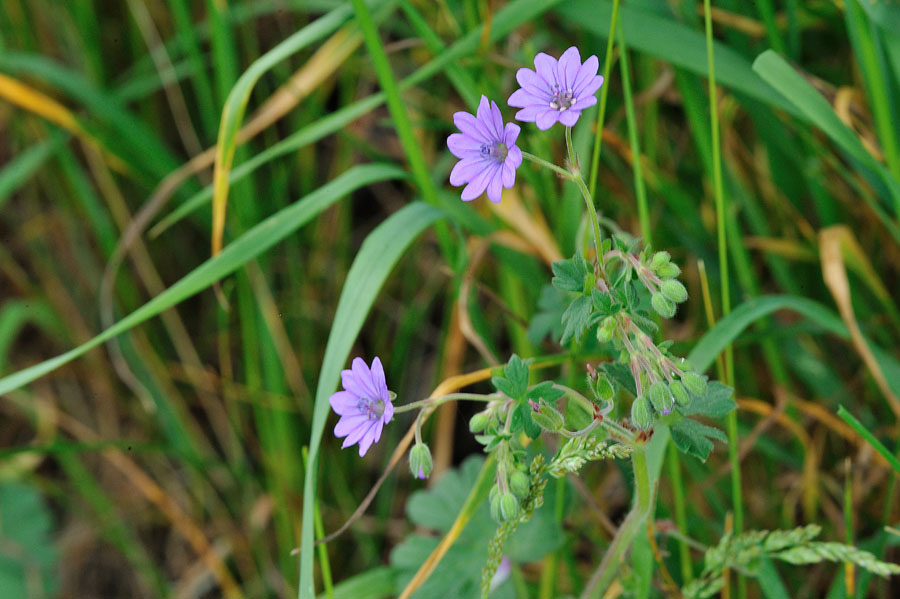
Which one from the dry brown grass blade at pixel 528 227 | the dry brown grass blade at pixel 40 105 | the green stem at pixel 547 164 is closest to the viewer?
the green stem at pixel 547 164

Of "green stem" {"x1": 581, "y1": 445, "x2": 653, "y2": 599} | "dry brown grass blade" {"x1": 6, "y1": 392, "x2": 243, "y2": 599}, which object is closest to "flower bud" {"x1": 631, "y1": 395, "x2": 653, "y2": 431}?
"green stem" {"x1": 581, "y1": 445, "x2": 653, "y2": 599}

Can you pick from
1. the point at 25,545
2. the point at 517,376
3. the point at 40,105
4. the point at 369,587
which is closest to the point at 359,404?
the point at 517,376

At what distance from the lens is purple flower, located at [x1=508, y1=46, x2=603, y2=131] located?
40.9 inches

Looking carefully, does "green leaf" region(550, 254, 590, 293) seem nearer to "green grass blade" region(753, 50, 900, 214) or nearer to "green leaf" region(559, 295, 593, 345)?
"green leaf" region(559, 295, 593, 345)

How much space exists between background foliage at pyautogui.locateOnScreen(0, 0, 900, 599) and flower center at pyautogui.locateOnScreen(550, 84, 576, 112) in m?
0.42

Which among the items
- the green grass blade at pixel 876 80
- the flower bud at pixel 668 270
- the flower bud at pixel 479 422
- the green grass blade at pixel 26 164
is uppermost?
the green grass blade at pixel 26 164

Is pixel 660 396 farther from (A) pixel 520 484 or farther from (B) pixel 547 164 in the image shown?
(B) pixel 547 164

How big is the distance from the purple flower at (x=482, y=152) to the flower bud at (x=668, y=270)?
24 centimetres

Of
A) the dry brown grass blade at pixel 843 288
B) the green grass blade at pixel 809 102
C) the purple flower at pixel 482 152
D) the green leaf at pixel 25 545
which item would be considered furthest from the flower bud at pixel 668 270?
the green leaf at pixel 25 545

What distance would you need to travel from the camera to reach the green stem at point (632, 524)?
1.26 metres

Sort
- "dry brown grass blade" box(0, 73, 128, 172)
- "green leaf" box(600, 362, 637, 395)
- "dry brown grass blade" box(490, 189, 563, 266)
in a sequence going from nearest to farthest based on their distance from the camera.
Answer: "green leaf" box(600, 362, 637, 395)
"dry brown grass blade" box(490, 189, 563, 266)
"dry brown grass blade" box(0, 73, 128, 172)

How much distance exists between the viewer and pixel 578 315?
1113 mm

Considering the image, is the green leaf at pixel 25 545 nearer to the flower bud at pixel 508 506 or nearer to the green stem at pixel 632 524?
the green stem at pixel 632 524

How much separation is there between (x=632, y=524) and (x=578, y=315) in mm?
431
